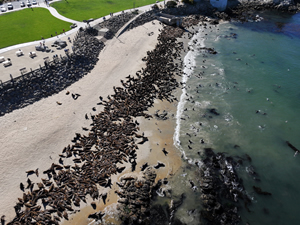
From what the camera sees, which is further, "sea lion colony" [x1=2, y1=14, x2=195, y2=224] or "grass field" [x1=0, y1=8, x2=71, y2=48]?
"grass field" [x1=0, y1=8, x2=71, y2=48]

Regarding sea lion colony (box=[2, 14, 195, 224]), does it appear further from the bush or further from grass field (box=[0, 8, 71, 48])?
the bush

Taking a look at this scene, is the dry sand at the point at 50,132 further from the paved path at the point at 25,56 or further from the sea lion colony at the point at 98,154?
the paved path at the point at 25,56

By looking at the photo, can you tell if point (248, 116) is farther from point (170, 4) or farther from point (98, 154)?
point (170, 4)


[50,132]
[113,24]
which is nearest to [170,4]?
[113,24]

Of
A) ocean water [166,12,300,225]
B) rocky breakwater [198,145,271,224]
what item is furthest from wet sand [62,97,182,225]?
rocky breakwater [198,145,271,224]

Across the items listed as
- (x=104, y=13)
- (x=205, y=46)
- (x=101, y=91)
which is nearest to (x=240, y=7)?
(x=205, y=46)

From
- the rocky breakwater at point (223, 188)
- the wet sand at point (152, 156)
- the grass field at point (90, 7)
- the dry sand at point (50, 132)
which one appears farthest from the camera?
the grass field at point (90, 7)

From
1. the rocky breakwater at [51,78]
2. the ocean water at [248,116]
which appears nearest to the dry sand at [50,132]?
the rocky breakwater at [51,78]
